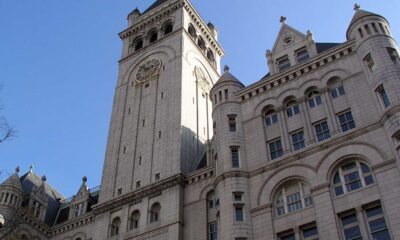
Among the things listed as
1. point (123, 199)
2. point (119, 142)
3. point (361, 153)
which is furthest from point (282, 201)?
point (119, 142)

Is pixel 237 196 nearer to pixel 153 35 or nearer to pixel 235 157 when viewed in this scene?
pixel 235 157

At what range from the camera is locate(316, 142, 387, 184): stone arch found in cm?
3384

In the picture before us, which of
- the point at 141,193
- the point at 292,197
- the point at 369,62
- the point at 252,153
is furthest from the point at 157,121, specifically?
the point at 369,62

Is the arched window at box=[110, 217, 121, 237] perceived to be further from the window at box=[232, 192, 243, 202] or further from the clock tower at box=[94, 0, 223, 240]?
the window at box=[232, 192, 243, 202]

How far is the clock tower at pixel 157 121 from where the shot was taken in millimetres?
46812

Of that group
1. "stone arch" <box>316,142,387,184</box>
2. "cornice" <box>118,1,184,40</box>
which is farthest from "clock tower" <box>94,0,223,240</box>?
"stone arch" <box>316,142,387,184</box>

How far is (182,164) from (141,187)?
4.31m

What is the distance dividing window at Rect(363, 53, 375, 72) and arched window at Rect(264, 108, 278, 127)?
25.7 ft

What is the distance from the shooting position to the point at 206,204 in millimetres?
44094

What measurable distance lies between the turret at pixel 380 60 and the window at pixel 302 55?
406cm

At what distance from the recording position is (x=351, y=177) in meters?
34.2

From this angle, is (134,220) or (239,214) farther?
(134,220)

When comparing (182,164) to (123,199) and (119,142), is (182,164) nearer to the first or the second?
(123,199)

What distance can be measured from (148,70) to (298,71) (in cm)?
2402
